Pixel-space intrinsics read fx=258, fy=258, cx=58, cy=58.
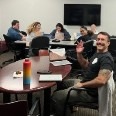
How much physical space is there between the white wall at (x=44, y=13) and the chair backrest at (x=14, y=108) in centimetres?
696

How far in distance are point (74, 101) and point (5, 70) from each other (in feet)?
2.66

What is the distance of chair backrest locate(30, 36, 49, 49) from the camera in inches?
184

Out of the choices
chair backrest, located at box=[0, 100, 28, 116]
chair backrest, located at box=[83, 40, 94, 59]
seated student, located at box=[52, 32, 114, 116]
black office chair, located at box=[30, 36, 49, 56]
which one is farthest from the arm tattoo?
chair backrest, located at box=[83, 40, 94, 59]

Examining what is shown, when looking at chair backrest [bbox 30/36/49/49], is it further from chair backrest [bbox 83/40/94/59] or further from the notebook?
the notebook

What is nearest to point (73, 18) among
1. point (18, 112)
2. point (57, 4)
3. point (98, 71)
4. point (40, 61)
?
point (57, 4)

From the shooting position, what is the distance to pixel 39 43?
4758mm

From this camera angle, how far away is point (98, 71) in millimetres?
2717

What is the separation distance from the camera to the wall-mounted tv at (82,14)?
27.2 ft

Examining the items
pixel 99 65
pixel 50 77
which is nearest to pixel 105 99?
pixel 99 65

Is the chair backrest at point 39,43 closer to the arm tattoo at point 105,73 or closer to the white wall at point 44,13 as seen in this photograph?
the arm tattoo at point 105,73

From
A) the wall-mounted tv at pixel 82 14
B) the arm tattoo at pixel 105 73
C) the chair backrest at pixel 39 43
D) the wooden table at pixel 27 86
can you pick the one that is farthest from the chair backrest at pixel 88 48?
the wall-mounted tv at pixel 82 14

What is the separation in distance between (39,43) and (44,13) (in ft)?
13.4

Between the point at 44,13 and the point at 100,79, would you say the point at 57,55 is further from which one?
the point at 44,13

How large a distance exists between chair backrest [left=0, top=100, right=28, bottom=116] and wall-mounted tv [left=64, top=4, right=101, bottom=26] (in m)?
6.94
